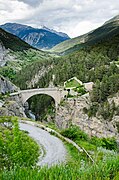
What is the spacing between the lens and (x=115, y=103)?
71.5m

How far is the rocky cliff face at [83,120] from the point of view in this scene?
6826 centimetres

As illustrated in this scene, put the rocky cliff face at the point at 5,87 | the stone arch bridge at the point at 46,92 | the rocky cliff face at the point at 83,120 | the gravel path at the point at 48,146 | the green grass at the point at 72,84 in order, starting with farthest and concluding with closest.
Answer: the green grass at the point at 72,84 → the stone arch bridge at the point at 46,92 → the rocky cliff face at the point at 5,87 → the rocky cliff face at the point at 83,120 → the gravel path at the point at 48,146

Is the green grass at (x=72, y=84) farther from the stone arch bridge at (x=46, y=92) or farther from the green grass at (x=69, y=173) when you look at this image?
the green grass at (x=69, y=173)

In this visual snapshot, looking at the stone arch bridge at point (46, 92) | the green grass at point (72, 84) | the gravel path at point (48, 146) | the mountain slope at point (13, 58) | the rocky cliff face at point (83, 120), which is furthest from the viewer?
the mountain slope at point (13, 58)

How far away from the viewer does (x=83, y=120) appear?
247 feet

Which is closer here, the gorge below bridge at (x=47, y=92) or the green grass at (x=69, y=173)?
the green grass at (x=69, y=173)

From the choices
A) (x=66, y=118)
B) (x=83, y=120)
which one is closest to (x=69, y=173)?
(x=83, y=120)

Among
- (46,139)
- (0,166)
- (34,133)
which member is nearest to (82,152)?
(46,139)

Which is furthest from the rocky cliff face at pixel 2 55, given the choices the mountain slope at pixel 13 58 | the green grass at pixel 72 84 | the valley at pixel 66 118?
the green grass at pixel 72 84

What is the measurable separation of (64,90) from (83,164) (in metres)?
77.3

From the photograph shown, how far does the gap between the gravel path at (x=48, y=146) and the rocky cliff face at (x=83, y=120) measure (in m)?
38.2

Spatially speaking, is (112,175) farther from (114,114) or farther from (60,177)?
(114,114)

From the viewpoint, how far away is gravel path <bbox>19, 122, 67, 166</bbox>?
822 inches

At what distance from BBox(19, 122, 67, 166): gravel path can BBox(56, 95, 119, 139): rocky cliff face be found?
38.2m
